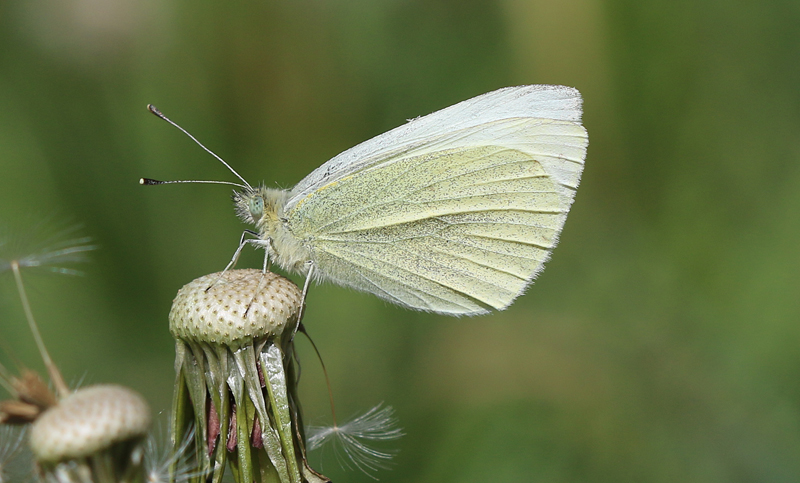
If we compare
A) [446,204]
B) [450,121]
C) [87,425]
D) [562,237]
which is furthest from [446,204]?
[87,425]

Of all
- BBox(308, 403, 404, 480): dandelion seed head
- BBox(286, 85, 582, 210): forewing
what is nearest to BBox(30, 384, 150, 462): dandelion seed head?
BBox(308, 403, 404, 480): dandelion seed head

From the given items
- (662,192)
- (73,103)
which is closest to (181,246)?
(73,103)

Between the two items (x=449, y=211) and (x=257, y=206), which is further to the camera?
(x=449, y=211)

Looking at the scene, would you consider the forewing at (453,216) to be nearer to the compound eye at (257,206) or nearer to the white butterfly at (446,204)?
the white butterfly at (446,204)

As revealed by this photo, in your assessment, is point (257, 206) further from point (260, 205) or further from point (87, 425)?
point (87, 425)

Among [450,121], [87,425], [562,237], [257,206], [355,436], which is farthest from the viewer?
[562,237]

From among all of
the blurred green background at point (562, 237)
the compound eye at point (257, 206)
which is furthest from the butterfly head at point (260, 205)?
the blurred green background at point (562, 237)

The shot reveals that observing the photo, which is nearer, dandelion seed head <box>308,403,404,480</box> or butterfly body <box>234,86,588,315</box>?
dandelion seed head <box>308,403,404,480</box>

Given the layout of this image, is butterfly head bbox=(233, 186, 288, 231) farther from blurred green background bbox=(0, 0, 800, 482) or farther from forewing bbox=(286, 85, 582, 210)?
blurred green background bbox=(0, 0, 800, 482)
